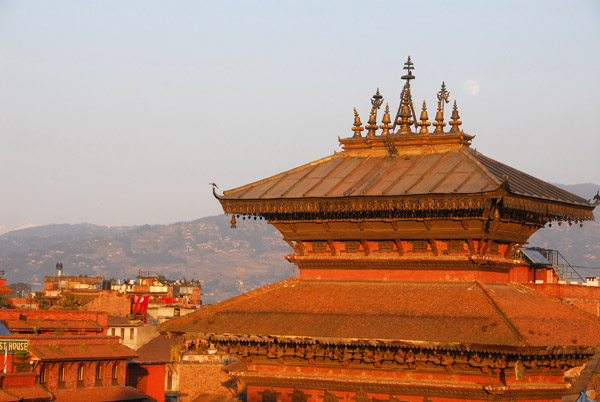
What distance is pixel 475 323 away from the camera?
26156 mm

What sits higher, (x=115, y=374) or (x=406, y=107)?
(x=406, y=107)

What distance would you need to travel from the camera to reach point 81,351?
227 feet

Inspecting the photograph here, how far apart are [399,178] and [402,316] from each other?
12.2 feet

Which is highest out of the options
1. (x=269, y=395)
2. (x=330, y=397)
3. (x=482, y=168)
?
(x=482, y=168)

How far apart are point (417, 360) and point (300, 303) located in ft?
12.5

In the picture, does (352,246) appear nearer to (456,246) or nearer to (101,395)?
(456,246)

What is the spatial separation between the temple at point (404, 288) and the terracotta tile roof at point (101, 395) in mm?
36880

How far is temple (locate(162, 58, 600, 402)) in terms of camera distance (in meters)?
26.4

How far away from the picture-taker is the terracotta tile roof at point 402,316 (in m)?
25.9

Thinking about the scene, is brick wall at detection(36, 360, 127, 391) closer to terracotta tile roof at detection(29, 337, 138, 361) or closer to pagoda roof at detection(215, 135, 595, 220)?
terracotta tile roof at detection(29, 337, 138, 361)

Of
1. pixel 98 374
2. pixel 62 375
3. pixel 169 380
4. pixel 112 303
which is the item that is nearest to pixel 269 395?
pixel 62 375

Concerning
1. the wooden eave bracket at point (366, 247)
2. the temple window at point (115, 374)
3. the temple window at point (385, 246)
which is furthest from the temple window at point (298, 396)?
the temple window at point (115, 374)

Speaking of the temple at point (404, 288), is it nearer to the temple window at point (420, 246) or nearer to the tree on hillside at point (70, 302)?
the temple window at point (420, 246)

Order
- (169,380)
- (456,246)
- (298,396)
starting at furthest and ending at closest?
1. (169,380)
2. (298,396)
3. (456,246)
